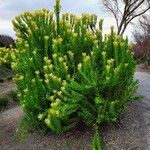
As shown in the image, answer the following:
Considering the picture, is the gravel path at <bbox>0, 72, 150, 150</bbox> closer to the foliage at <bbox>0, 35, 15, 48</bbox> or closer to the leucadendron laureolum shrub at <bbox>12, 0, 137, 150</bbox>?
the leucadendron laureolum shrub at <bbox>12, 0, 137, 150</bbox>

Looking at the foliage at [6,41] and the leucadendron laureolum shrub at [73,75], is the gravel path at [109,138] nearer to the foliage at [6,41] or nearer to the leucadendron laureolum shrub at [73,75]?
the leucadendron laureolum shrub at [73,75]

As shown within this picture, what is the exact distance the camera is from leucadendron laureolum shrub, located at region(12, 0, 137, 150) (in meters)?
7.93

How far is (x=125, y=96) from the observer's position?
27.5 feet

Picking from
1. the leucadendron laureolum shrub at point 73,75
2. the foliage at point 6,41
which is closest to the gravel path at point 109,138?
the leucadendron laureolum shrub at point 73,75

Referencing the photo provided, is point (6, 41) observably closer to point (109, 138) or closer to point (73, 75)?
point (73, 75)

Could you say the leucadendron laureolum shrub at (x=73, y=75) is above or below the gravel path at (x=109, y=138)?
above

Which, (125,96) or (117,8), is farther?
(117,8)

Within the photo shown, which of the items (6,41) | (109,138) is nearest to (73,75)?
(109,138)

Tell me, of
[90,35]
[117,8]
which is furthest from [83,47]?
[117,8]

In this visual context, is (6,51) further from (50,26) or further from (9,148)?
(9,148)

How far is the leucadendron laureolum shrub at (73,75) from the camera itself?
7926 mm

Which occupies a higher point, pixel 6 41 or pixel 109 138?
pixel 6 41

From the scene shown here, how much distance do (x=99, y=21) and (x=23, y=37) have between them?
210 cm

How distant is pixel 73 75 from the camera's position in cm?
855
